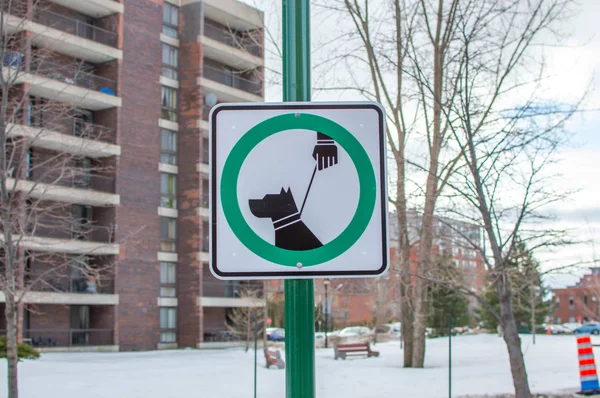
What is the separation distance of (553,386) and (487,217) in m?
7.70

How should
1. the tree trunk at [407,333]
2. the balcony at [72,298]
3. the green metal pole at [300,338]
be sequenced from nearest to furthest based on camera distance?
the green metal pole at [300,338]
the tree trunk at [407,333]
the balcony at [72,298]

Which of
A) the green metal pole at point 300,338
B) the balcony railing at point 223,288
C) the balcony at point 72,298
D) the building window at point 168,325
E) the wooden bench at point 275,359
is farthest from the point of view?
the balcony railing at point 223,288

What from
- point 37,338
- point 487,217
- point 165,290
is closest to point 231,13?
point 165,290

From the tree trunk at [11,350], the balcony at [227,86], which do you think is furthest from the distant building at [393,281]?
the balcony at [227,86]

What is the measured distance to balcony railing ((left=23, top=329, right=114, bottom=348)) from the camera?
38156 millimetres

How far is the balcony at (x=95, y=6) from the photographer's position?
4150 cm

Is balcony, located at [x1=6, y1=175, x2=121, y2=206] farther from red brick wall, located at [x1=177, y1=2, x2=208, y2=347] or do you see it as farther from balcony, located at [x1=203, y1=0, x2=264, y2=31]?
balcony, located at [x1=203, y1=0, x2=264, y2=31]

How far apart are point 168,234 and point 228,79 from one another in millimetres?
11946

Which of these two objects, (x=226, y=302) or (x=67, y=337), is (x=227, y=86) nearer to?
(x=226, y=302)

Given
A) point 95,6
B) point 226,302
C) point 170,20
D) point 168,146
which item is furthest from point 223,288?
point 95,6

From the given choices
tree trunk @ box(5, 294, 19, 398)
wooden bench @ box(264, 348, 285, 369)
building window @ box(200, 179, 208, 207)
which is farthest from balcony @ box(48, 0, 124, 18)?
tree trunk @ box(5, 294, 19, 398)

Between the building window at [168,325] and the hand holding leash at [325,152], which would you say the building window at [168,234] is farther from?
the hand holding leash at [325,152]

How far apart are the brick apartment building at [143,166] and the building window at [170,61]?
0.06 m

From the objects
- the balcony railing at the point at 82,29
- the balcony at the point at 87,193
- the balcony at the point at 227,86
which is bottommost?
the balcony at the point at 87,193
